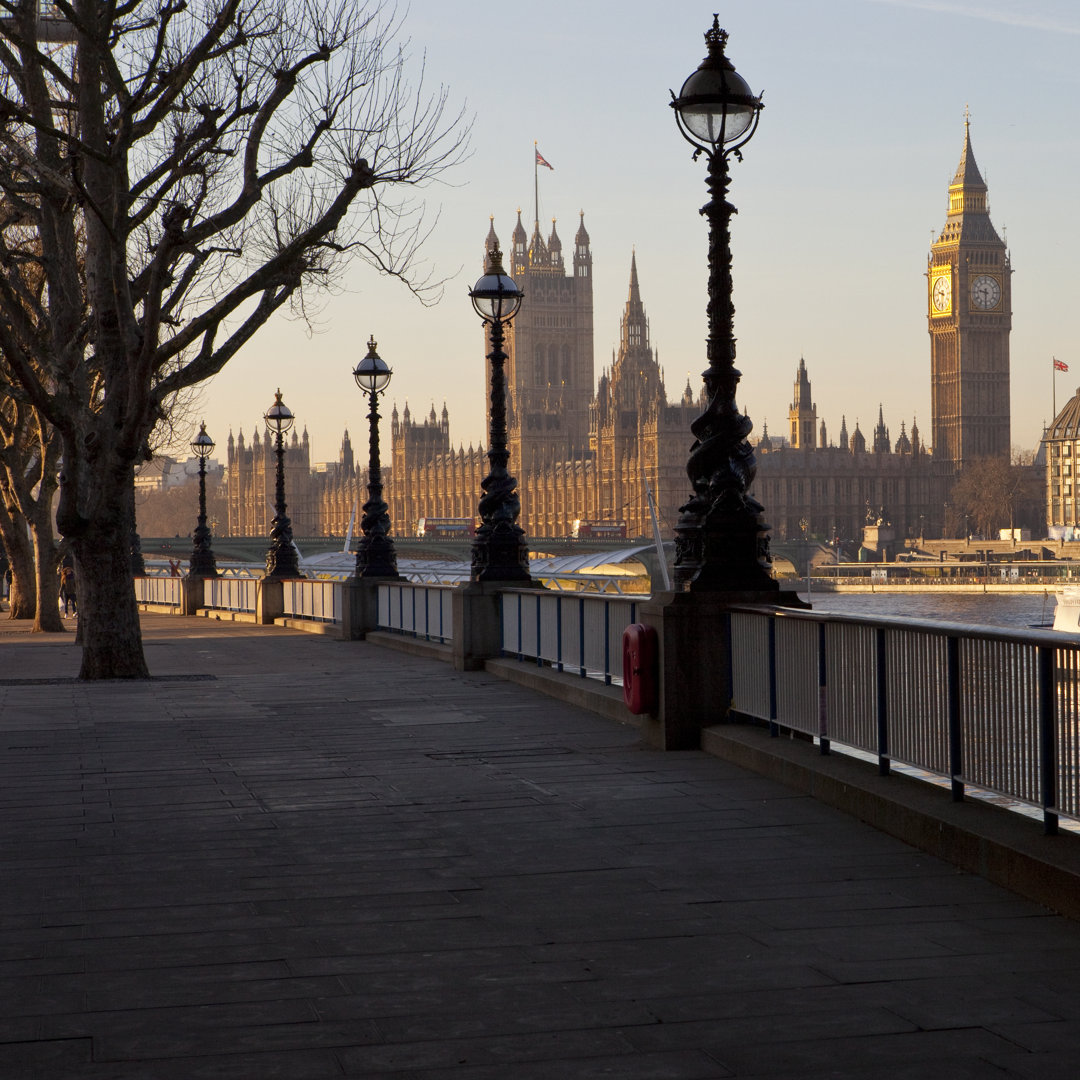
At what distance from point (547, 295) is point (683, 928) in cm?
17027

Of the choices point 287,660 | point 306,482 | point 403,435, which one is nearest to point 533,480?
point 403,435

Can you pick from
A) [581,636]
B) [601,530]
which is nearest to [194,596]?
[581,636]

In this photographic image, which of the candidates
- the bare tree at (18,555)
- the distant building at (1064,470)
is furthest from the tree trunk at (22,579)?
the distant building at (1064,470)

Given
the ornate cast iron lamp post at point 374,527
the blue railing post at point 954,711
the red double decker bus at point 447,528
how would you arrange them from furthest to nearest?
the red double decker bus at point 447,528 < the ornate cast iron lamp post at point 374,527 < the blue railing post at point 954,711

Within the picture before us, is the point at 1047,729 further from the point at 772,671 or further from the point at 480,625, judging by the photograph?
the point at 480,625

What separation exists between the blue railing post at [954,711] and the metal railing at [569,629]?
417cm

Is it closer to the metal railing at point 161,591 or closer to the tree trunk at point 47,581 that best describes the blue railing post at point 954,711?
the tree trunk at point 47,581

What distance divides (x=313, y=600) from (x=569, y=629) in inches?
520

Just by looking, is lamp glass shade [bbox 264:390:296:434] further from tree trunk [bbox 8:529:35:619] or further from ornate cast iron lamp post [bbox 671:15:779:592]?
ornate cast iron lamp post [bbox 671:15:779:592]

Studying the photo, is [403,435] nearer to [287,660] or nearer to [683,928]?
[287,660]

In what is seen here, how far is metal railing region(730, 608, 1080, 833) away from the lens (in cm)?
523

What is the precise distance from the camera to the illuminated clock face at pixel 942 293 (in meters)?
164

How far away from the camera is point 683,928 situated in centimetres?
491

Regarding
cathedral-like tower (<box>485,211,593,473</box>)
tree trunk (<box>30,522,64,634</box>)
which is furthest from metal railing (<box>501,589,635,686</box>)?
cathedral-like tower (<box>485,211,593,473</box>)
